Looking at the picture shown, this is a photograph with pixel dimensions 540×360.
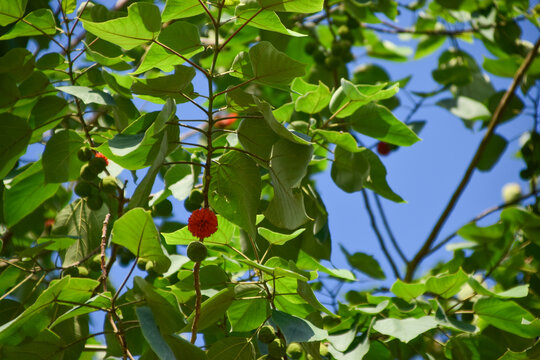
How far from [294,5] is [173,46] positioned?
295mm

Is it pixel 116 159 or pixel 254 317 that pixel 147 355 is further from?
pixel 116 159

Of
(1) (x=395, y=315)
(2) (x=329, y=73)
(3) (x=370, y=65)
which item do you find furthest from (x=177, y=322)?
(3) (x=370, y=65)

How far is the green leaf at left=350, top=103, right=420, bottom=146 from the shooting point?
1759 mm

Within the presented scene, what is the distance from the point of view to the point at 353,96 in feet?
5.55

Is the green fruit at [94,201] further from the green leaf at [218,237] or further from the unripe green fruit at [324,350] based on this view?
the unripe green fruit at [324,350]

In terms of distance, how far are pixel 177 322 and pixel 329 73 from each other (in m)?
1.93

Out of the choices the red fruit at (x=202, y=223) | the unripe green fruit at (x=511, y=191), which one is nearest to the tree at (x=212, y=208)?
the red fruit at (x=202, y=223)

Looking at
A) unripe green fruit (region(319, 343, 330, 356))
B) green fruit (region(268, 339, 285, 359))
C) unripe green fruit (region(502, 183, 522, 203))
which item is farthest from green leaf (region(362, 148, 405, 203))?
unripe green fruit (region(502, 183, 522, 203))

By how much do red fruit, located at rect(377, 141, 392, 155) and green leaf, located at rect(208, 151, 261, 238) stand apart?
5.36ft

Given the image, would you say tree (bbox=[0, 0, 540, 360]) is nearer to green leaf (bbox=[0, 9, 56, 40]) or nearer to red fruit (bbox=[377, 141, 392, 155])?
green leaf (bbox=[0, 9, 56, 40])

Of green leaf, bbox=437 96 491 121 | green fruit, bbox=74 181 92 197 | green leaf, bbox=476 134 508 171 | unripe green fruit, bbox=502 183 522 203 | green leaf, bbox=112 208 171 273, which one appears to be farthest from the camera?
unripe green fruit, bbox=502 183 522 203

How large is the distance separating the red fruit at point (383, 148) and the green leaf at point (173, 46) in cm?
173

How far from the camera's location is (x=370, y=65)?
3.25 meters

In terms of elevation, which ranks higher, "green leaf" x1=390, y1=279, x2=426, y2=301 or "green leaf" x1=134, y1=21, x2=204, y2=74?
"green leaf" x1=134, y1=21, x2=204, y2=74
